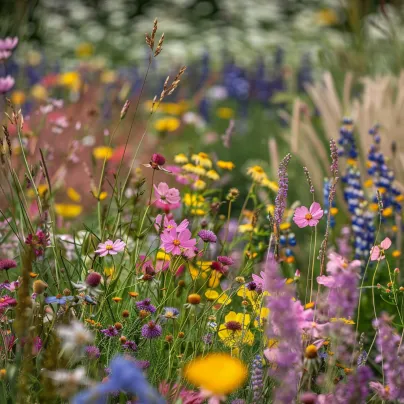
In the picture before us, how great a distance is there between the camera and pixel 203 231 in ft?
5.47

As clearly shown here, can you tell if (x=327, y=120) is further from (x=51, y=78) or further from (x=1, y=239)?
(x=51, y=78)

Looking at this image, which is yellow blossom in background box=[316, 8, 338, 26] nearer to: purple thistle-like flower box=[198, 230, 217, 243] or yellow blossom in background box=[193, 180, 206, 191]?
yellow blossom in background box=[193, 180, 206, 191]

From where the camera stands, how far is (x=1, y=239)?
2225 millimetres

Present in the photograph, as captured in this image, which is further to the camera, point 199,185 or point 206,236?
point 199,185

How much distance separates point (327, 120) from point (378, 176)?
34.9 inches

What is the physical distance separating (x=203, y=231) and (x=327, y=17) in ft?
27.6

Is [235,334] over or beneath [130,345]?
beneath

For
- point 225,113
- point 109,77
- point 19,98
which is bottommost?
point 225,113

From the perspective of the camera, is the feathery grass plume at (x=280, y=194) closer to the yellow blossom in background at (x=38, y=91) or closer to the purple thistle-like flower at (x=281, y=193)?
the purple thistle-like flower at (x=281, y=193)

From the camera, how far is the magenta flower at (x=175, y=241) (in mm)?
1614

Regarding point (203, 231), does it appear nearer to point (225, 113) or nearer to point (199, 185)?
point (199, 185)

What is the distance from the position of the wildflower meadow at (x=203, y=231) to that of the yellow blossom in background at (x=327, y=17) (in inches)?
1.5

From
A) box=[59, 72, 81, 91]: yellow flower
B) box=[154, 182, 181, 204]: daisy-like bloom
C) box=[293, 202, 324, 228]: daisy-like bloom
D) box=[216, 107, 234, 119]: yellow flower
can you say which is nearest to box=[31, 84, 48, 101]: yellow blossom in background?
box=[59, 72, 81, 91]: yellow flower

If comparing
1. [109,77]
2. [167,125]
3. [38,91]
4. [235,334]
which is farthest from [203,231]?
[109,77]
